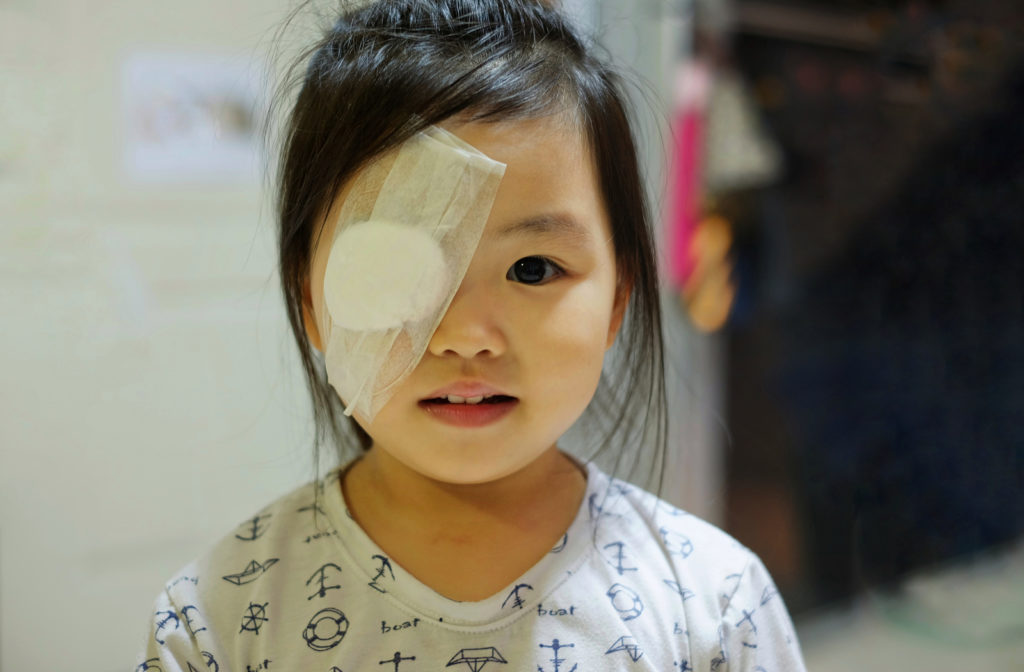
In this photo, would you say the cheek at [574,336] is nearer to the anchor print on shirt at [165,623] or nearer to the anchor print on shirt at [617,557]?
the anchor print on shirt at [617,557]

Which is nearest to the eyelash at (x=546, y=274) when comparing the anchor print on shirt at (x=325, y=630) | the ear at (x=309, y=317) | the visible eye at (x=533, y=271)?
the visible eye at (x=533, y=271)

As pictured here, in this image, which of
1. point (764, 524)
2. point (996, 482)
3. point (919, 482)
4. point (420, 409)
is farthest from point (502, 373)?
point (996, 482)

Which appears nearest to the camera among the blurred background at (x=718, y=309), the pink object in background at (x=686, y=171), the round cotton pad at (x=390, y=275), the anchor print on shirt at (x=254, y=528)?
the round cotton pad at (x=390, y=275)

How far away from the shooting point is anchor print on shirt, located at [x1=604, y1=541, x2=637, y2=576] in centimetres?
63

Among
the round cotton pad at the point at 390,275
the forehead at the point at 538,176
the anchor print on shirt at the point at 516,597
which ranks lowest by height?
the anchor print on shirt at the point at 516,597

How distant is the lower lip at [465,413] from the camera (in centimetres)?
55

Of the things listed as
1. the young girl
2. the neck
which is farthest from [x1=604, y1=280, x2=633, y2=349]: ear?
the neck

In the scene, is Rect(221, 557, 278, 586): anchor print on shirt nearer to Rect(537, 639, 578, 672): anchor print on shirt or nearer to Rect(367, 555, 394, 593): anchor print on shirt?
Rect(367, 555, 394, 593): anchor print on shirt

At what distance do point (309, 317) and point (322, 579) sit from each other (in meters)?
0.18

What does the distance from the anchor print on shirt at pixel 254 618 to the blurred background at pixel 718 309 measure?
0.21 m

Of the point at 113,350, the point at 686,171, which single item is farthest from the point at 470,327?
the point at 686,171

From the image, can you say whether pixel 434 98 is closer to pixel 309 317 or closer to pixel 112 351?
pixel 309 317

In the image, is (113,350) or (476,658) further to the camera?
(113,350)

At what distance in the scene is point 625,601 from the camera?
606 millimetres
